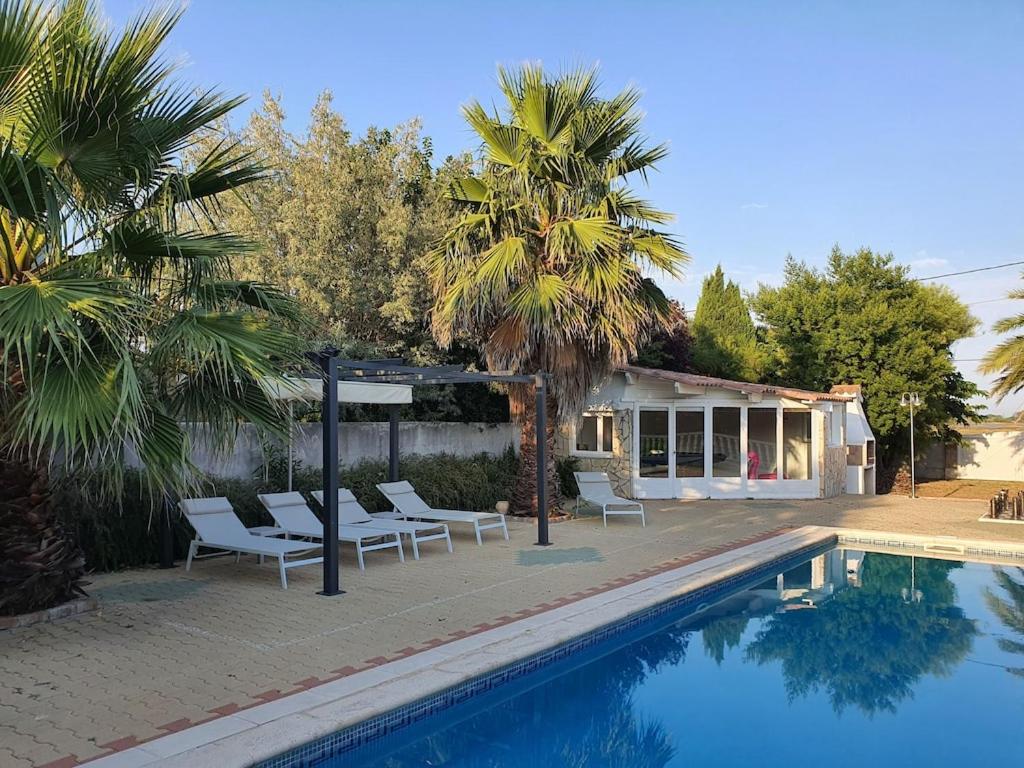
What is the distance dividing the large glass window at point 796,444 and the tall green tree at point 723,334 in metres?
7.15

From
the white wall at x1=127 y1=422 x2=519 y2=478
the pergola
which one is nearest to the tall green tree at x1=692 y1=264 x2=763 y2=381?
the white wall at x1=127 y1=422 x2=519 y2=478

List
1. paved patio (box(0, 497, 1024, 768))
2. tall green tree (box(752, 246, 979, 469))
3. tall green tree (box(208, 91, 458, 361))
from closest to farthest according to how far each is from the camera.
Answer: paved patio (box(0, 497, 1024, 768)) < tall green tree (box(208, 91, 458, 361)) < tall green tree (box(752, 246, 979, 469))

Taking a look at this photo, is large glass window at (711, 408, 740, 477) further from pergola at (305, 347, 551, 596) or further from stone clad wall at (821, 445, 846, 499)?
pergola at (305, 347, 551, 596)

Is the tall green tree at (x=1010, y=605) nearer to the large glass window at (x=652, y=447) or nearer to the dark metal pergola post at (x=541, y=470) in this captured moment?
the dark metal pergola post at (x=541, y=470)

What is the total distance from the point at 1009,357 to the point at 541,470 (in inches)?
514

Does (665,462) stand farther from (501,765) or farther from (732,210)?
(501,765)

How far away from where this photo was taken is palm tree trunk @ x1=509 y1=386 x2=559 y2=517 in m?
14.4

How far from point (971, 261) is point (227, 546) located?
88.9ft

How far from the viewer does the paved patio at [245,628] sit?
4.79 m

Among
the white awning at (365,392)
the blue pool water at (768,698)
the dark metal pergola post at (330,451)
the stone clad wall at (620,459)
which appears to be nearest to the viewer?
the blue pool water at (768,698)

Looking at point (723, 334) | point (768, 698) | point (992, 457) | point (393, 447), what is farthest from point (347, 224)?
point (992, 457)

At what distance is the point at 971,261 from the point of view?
85.0 ft

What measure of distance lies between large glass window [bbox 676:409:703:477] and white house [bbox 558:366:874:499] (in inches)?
1.0

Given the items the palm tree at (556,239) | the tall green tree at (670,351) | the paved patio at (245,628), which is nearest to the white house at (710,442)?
the palm tree at (556,239)
